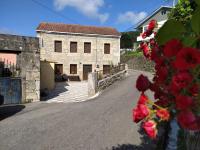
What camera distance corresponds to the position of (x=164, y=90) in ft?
4.46

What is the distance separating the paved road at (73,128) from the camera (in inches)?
329

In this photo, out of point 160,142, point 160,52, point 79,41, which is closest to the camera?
point 160,52

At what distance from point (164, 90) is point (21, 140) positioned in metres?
8.31

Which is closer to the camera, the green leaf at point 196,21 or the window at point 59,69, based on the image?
the green leaf at point 196,21

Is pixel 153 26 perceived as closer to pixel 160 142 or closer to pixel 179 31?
pixel 179 31

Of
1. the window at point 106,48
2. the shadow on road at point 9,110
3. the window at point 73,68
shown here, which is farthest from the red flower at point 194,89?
the window at point 106,48

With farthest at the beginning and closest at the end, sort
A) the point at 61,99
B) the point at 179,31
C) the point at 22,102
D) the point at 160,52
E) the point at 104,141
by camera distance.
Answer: the point at 61,99 → the point at 22,102 → the point at 104,141 → the point at 160,52 → the point at 179,31

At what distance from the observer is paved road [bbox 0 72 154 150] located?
27.4 feet

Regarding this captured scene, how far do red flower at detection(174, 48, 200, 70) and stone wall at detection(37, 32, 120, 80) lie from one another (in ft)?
102

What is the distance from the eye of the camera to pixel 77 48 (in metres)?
33.0

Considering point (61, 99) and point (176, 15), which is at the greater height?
point (176, 15)

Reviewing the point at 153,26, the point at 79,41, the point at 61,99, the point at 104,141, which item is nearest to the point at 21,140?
the point at 104,141

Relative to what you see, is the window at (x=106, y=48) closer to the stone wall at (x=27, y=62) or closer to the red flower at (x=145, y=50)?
the stone wall at (x=27, y=62)

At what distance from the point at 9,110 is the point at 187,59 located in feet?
48.0
